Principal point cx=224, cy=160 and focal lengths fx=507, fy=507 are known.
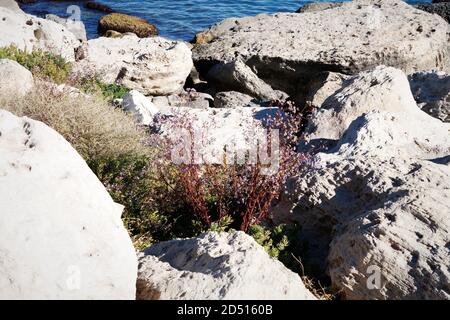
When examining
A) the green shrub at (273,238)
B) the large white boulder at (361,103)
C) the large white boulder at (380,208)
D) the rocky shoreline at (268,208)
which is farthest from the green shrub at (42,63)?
the green shrub at (273,238)

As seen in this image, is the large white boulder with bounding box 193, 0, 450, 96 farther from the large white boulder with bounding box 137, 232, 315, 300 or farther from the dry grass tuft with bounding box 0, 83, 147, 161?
the large white boulder with bounding box 137, 232, 315, 300

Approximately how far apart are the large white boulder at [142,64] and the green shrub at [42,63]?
469 mm

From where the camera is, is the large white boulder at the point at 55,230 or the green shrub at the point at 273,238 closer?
the large white boulder at the point at 55,230

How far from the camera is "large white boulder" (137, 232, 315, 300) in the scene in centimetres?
329

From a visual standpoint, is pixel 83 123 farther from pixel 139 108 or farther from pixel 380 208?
pixel 380 208

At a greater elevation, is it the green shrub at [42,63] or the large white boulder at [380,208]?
the large white boulder at [380,208]

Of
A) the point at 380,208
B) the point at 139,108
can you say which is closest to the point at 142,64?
the point at 139,108

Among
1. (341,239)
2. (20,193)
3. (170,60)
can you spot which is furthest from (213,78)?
(20,193)

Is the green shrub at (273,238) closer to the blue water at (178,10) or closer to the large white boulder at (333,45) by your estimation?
Answer: the large white boulder at (333,45)

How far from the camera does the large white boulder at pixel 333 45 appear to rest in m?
12.5

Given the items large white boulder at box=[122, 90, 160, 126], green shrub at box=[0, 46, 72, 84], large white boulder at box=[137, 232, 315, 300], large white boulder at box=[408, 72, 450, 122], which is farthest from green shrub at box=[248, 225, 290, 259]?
green shrub at box=[0, 46, 72, 84]
